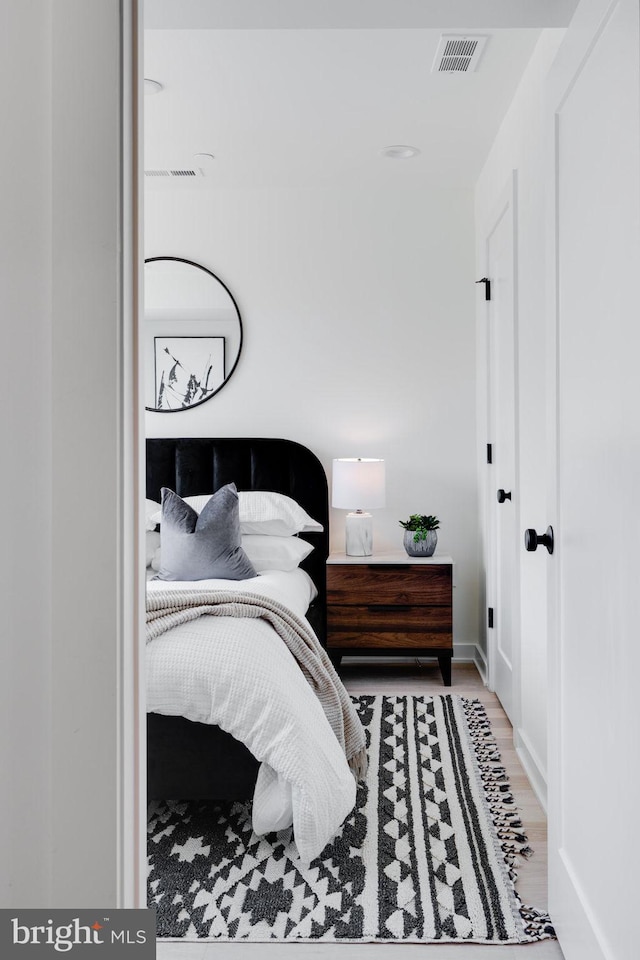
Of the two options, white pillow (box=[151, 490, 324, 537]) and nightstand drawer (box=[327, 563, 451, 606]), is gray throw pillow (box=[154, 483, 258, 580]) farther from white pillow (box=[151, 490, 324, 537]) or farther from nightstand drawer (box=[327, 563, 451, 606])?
nightstand drawer (box=[327, 563, 451, 606])

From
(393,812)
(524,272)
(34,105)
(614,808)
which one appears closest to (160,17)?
(34,105)

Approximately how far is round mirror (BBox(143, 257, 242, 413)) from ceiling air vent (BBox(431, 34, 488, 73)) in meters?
1.77

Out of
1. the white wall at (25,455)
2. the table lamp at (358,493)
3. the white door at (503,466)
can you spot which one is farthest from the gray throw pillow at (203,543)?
the white wall at (25,455)

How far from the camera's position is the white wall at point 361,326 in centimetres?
402

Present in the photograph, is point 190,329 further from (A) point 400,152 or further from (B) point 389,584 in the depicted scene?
(B) point 389,584

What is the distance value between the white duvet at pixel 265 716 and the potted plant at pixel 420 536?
169cm

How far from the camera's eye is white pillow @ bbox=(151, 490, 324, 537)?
3578 mm

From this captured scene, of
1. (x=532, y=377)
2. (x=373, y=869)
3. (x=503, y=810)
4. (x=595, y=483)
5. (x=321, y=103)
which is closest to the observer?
(x=595, y=483)

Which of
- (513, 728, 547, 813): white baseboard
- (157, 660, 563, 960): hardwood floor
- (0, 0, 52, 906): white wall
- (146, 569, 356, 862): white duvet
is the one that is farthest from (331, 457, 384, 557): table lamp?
(0, 0, 52, 906): white wall

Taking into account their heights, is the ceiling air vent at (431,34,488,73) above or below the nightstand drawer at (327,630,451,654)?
above

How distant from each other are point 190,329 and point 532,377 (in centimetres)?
211

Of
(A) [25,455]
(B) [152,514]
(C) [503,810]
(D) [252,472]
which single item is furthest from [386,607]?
(A) [25,455]

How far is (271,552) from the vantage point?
3.47 metres

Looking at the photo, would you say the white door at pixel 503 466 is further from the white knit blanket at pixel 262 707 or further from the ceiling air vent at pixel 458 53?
the white knit blanket at pixel 262 707
